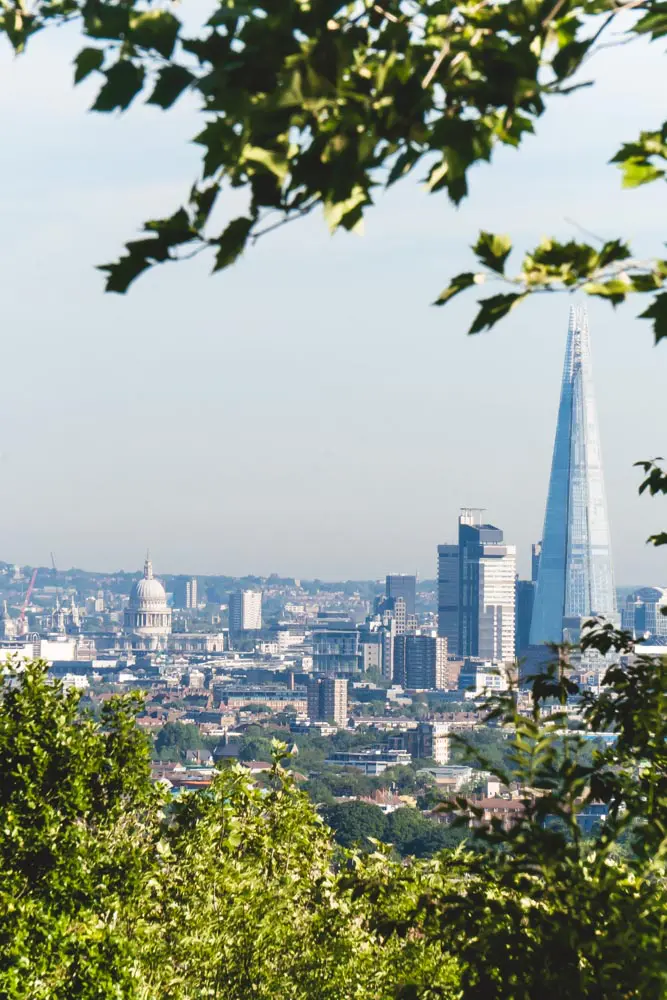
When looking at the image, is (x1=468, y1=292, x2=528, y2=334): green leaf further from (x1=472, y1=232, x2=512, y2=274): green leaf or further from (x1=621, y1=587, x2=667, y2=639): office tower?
(x1=621, y1=587, x2=667, y2=639): office tower

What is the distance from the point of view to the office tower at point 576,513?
95.0 metres

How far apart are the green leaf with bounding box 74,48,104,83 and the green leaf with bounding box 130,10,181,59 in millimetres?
63

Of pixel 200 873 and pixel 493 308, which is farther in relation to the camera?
pixel 200 873

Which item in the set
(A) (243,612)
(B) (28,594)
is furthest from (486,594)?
(B) (28,594)

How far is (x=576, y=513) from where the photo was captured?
3738 inches

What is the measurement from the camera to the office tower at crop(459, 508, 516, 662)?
4828 inches

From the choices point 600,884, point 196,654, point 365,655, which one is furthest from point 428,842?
point 196,654

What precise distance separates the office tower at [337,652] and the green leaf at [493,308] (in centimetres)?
11986

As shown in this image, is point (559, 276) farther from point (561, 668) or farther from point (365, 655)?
point (365, 655)

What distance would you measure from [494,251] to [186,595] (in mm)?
177507

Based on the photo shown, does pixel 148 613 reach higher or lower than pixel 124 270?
lower

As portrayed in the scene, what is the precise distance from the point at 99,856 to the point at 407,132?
4.32m

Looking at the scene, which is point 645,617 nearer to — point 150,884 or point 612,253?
point 150,884

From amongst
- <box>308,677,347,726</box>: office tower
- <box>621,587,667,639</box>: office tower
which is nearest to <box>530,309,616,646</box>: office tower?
<box>621,587,667,639</box>: office tower
